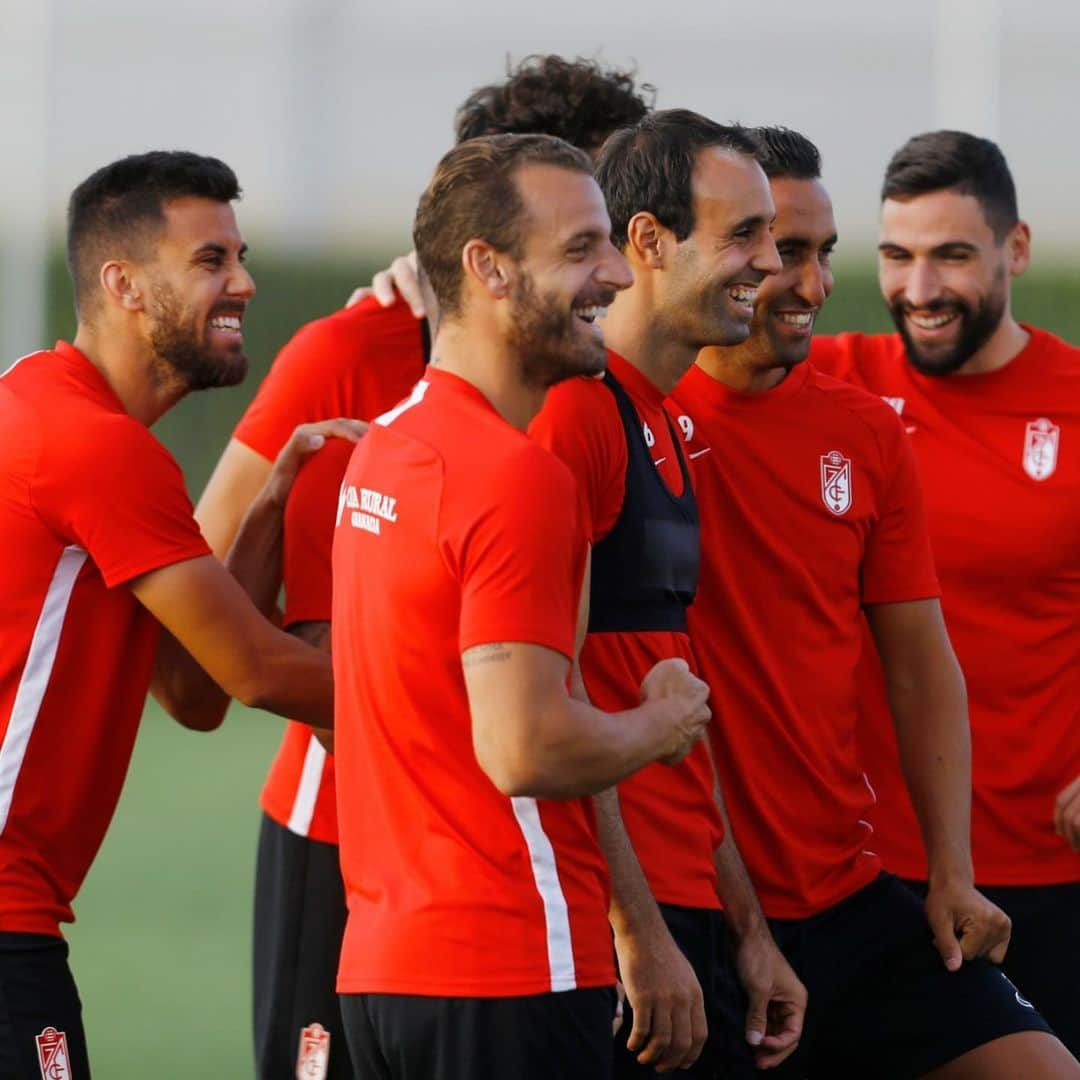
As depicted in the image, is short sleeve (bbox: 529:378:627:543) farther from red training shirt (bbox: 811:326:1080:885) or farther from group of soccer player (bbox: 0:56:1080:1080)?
red training shirt (bbox: 811:326:1080:885)

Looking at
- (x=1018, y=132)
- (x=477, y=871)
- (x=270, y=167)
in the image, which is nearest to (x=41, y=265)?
(x=270, y=167)

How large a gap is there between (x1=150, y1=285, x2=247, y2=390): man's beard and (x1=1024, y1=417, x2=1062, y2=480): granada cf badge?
211cm

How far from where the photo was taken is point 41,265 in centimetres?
1691

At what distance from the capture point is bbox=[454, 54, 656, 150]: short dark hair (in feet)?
16.5

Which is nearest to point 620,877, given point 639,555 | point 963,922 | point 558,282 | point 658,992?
point 658,992

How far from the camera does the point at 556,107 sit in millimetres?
5020

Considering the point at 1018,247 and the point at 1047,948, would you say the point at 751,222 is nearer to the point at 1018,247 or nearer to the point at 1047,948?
the point at 1018,247

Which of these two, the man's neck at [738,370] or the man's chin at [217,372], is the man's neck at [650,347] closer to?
the man's neck at [738,370]

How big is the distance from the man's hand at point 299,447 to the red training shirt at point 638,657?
2.24 ft

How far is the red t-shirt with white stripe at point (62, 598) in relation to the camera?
374 cm

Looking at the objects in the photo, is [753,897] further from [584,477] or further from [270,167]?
[270,167]

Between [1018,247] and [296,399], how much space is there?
2.06 metres

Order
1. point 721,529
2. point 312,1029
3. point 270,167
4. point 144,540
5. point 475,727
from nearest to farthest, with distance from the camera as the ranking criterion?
point 475,727 → point 144,540 → point 721,529 → point 312,1029 → point 270,167

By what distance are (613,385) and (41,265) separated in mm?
14028
